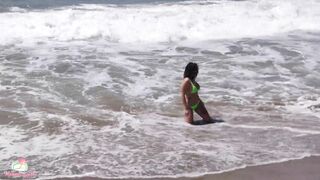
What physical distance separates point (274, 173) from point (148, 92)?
346 cm

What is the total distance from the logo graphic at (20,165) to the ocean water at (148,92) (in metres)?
0.06

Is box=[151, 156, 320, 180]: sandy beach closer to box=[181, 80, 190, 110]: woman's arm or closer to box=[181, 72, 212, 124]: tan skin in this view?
box=[181, 72, 212, 124]: tan skin

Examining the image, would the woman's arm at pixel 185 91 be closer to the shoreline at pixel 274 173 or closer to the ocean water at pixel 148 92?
the ocean water at pixel 148 92

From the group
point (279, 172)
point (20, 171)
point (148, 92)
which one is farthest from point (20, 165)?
point (148, 92)

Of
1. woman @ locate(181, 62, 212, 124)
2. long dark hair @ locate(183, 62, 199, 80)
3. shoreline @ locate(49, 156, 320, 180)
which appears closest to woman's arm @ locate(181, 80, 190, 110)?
woman @ locate(181, 62, 212, 124)

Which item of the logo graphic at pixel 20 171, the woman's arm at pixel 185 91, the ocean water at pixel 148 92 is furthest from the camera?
the woman's arm at pixel 185 91

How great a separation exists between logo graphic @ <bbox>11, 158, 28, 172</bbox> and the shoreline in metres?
0.44

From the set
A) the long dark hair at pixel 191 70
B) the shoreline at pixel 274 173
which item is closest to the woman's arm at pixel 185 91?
the long dark hair at pixel 191 70

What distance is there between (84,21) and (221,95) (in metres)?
7.06

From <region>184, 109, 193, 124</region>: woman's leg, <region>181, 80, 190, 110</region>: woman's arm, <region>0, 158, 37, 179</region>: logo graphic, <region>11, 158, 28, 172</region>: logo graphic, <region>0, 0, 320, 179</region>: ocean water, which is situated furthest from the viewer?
<region>181, 80, 190, 110</region>: woman's arm

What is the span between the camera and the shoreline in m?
5.38

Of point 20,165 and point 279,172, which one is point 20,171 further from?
point 279,172

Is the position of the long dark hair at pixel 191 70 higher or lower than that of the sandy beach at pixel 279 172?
higher

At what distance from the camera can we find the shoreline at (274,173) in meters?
5.38
